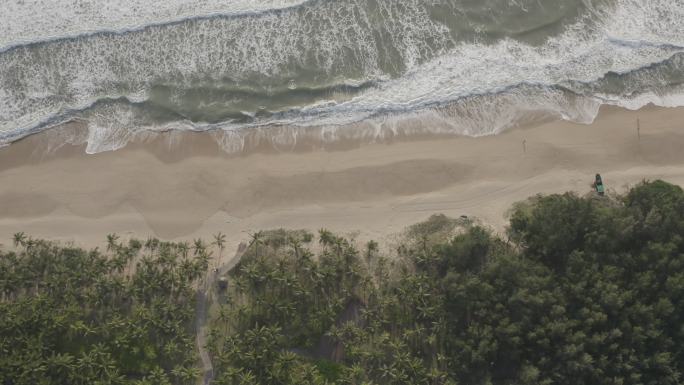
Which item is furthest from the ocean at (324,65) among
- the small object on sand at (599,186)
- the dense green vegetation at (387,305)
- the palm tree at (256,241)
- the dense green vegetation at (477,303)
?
the dense green vegetation at (477,303)

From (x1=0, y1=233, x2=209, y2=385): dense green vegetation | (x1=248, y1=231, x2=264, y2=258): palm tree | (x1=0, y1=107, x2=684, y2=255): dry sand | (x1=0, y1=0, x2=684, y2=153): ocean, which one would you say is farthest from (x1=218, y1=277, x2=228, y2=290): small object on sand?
(x1=0, y1=0, x2=684, y2=153): ocean

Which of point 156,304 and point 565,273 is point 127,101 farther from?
point 565,273

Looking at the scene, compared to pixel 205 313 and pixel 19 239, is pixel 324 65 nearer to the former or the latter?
pixel 205 313

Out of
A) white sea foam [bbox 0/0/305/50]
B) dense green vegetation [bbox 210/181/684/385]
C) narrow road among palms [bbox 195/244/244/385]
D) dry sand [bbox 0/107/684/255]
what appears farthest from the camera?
white sea foam [bbox 0/0/305/50]

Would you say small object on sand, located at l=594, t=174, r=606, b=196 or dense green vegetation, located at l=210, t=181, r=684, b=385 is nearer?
dense green vegetation, located at l=210, t=181, r=684, b=385

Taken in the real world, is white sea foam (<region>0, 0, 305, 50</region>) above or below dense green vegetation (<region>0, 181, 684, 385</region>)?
above

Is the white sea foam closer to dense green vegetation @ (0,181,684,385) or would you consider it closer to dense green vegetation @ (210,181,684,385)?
dense green vegetation @ (0,181,684,385)

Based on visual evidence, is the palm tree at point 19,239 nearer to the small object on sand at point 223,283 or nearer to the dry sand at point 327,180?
the dry sand at point 327,180
